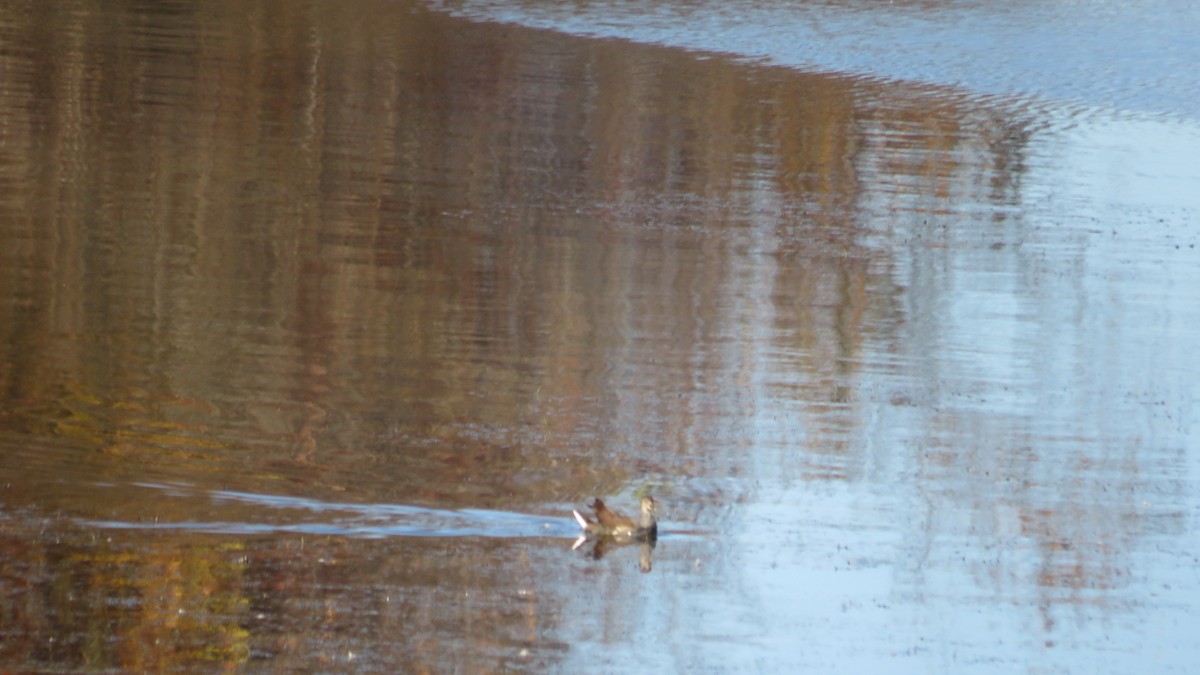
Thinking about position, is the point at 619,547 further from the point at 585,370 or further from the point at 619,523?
the point at 585,370

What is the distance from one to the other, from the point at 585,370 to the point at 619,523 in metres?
2.54

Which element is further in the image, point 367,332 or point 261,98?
point 261,98

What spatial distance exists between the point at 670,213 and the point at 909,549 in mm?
6348

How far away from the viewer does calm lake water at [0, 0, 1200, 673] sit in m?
6.67

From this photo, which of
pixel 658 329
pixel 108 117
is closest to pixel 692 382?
pixel 658 329

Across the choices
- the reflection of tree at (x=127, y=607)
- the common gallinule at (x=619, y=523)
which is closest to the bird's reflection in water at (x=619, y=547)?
the common gallinule at (x=619, y=523)

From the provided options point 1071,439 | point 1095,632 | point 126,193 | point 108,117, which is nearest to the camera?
point 1095,632

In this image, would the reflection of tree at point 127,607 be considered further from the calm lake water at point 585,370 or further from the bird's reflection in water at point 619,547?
the bird's reflection in water at point 619,547

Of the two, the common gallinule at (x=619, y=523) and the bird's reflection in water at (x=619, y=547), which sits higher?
the common gallinule at (x=619, y=523)

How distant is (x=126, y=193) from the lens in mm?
12812

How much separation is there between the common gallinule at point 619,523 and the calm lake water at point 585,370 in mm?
72

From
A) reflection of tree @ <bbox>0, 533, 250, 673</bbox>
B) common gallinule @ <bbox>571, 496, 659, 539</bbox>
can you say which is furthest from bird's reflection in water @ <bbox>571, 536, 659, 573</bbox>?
reflection of tree @ <bbox>0, 533, 250, 673</bbox>

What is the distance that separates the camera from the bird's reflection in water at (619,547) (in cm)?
717

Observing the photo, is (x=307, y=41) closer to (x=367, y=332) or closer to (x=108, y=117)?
(x=108, y=117)
